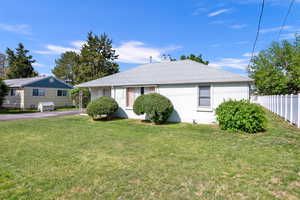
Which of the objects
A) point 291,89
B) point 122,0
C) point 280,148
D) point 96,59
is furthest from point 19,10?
point 291,89

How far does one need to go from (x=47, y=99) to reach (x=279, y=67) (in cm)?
3931

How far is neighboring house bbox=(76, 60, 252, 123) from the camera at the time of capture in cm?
911

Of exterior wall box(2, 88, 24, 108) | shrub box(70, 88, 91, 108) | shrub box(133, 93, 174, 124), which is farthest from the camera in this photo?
shrub box(70, 88, 91, 108)

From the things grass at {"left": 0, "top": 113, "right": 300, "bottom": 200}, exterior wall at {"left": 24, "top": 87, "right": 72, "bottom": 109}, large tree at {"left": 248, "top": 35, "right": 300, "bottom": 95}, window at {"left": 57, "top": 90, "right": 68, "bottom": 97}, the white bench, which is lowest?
grass at {"left": 0, "top": 113, "right": 300, "bottom": 200}

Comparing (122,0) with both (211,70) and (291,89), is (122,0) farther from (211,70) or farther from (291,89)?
(291,89)

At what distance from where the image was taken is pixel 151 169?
12.1ft

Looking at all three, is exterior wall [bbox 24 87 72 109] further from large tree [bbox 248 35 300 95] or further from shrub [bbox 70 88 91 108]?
large tree [bbox 248 35 300 95]

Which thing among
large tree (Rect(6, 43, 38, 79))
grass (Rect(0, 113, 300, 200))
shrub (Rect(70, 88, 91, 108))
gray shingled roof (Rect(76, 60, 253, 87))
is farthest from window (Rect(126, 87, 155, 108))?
large tree (Rect(6, 43, 38, 79))

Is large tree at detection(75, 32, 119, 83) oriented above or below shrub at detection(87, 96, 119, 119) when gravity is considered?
above

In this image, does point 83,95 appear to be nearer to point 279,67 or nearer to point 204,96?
point 204,96

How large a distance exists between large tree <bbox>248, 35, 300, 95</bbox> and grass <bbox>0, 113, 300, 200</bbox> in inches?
1068

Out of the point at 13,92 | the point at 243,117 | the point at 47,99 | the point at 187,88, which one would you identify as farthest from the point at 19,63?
the point at 243,117

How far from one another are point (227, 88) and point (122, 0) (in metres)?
9.08

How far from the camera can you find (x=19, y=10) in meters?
10.1
